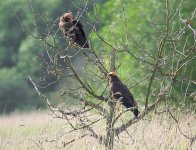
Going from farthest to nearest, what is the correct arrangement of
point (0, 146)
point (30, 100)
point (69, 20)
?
point (30, 100), point (69, 20), point (0, 146)

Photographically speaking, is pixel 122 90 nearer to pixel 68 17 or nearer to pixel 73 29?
pixel 73 29

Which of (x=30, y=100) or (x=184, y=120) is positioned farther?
(x=30, y=100)

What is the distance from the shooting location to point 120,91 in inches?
280

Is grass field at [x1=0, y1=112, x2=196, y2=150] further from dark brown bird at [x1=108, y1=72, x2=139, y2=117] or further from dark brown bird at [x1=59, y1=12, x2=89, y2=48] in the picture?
dark brown bird at [x1=59, y1=12, x2=89, y2=48]

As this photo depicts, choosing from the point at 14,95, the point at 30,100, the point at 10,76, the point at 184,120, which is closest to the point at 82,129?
the point at 184,120

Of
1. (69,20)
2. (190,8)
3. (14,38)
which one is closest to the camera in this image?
(69,20)

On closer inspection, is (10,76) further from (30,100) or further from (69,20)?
(69,20)

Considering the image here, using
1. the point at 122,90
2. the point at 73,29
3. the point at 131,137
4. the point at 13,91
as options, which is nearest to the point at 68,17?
the point at 73,29

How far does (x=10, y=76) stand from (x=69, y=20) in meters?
25.8

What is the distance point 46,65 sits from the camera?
7.32 metres

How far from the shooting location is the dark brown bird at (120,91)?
7043 mm

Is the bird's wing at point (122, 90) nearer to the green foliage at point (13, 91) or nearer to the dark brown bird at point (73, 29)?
the dark brown bird at point (73, 29)

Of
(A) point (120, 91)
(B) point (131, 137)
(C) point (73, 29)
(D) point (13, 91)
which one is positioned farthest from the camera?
(D) point (13, 91)

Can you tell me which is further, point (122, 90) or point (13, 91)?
point (13, 91)
